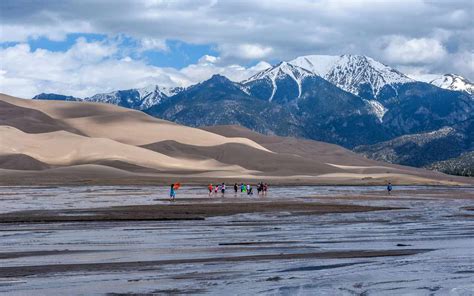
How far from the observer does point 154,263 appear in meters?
31.6

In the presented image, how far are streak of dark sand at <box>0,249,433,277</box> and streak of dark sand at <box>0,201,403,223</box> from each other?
22.0 meters

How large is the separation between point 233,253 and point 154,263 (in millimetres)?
4294

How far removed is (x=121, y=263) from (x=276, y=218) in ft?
85.1

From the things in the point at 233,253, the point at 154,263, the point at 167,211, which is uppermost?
the point at 167,211

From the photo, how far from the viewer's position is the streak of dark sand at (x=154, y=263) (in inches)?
1153

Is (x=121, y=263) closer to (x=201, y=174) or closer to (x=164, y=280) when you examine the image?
(x=164, y=280)

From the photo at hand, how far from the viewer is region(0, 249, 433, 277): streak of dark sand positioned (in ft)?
96.1

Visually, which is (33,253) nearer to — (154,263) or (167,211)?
(154,263)

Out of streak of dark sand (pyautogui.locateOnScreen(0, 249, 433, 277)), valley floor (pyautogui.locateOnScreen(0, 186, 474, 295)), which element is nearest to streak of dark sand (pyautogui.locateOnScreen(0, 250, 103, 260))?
valley floor (pyautogui.locateOnScreen(0, 186, 474, 295))

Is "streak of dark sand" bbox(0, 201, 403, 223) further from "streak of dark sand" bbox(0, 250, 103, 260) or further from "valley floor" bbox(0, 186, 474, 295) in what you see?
"streak of dark sand" bbox(0, 250, 103, 260)

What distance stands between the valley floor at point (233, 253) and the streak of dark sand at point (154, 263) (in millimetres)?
36

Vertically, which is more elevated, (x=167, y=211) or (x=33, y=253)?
(x=167, y=211)

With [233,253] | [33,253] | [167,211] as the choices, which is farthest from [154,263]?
[167,211]

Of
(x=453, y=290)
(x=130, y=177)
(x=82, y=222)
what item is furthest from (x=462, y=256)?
(x=130, y=177)
